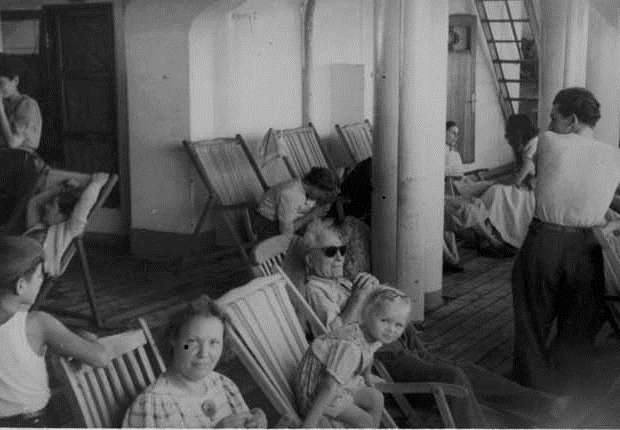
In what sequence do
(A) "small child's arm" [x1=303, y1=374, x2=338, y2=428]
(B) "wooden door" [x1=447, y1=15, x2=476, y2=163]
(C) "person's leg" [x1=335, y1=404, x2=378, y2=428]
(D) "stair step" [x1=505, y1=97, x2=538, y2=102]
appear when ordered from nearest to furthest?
(A) "small child's arm" [x1=303, y1=374, x2=338, y2=428], (C) "person's leg" [x1=335, y1=404, x2=378, y2=428], (B) "wooden door" [x1=447, y1=15, x2=476, y2=163], (D) "stair step" [x1=505, y1=97, x2=538, y2=102]

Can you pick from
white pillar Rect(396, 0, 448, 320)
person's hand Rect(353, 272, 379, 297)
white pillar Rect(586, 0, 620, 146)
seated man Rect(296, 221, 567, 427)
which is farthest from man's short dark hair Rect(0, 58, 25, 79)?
white pillar Rect(586, 0, 620, 146)

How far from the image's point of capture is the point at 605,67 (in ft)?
31.5

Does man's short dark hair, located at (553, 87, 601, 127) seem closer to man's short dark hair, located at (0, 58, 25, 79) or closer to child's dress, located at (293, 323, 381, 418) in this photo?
child's dress, located at (293, 323, 381, 418)

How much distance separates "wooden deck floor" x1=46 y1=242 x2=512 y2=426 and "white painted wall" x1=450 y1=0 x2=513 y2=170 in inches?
175

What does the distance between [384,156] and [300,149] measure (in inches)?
102

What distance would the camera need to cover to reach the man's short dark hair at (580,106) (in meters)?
4.05

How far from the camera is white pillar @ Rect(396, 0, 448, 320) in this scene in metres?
5.06

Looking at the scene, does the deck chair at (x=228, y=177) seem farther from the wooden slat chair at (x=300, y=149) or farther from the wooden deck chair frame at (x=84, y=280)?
the wooden deck chair frame at (x=84, y=280)

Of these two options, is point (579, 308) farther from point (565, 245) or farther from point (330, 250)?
point (330, 250)

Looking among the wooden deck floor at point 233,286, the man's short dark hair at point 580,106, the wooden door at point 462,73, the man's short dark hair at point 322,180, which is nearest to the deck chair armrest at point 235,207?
the wooden deck floor at point 233,286

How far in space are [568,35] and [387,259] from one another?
3714 mm

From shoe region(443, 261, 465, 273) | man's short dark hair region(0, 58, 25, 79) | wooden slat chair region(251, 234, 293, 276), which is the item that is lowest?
shoe region(443, 261, 465, 273)

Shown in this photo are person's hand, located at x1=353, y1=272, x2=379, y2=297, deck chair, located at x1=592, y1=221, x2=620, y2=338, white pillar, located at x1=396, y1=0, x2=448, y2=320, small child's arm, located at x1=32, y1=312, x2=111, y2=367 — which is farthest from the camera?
white pillar, located at x1=396, y1=0, x2=448, y2=320

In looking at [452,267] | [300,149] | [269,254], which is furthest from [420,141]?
[300,149]
